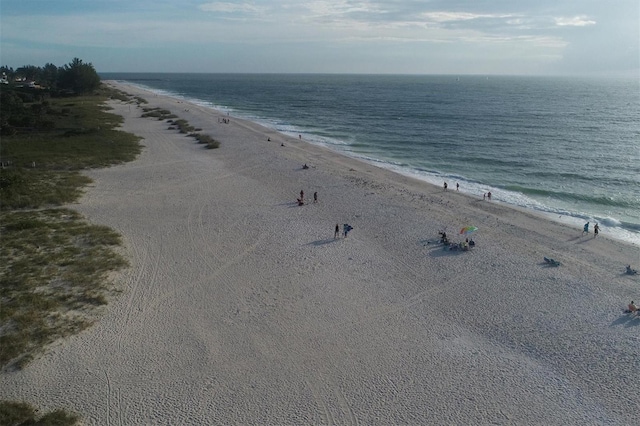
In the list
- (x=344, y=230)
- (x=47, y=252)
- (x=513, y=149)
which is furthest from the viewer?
(x=513, y=149)

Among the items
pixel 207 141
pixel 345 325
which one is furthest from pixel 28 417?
pixel 207 141

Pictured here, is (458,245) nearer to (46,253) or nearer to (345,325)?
(345,325)

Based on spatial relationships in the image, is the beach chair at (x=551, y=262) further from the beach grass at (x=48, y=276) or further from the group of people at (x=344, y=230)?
the beach grass at (x=48, y=276)

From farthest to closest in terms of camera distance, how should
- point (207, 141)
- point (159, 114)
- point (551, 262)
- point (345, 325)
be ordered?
point (159, 114) < point (207, 141) < point (551, 262) < point (345, 325)

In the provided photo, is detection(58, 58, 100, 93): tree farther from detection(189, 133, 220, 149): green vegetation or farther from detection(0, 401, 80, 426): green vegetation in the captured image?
detection(0, 401, 80, 426): green vegetation

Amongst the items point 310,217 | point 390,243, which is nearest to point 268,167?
point 310,217

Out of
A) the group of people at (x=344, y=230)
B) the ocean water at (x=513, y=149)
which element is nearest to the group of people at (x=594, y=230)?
the ocean water at (x=513, y=149)

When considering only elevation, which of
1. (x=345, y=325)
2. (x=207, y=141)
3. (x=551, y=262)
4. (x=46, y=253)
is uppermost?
(x=207, y=141)
